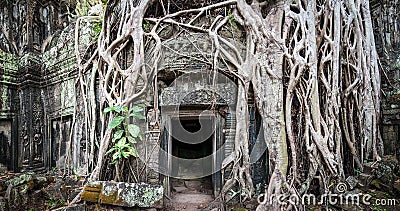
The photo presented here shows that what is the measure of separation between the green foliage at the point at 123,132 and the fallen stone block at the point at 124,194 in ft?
1.70

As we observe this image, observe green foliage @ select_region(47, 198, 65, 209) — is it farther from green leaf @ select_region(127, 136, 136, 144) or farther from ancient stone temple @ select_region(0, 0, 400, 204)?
green leaf @ select_region(127, 136, 136, 144)

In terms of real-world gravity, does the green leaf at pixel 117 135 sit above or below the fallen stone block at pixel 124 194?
above

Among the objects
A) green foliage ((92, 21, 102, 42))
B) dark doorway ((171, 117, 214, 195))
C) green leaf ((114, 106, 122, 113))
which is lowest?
dark doorway ((171, 117, 214, 195))

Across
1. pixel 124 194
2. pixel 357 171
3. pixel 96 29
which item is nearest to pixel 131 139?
pixel 124 194

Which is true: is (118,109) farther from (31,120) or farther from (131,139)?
(31,120)

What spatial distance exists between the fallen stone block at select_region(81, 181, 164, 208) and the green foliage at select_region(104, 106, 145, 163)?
0.52 meters

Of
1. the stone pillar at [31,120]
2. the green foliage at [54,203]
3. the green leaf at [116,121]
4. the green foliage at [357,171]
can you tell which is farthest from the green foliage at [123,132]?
the green foliage at [357,171]

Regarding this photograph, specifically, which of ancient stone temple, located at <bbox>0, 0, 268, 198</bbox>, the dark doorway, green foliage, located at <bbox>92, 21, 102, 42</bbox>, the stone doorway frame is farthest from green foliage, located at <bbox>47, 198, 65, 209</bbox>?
green foliage, located at <bbox>92, 21, 102, 42</bbox>

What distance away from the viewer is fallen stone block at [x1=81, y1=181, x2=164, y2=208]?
2.78m

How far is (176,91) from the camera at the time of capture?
3.83 metres

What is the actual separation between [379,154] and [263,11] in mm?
2996

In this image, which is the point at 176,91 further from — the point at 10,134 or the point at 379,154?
the point at 10,134

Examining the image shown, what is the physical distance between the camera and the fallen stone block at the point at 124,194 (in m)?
2.78

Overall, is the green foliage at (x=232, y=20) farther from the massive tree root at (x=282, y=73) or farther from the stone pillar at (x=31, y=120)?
the stone pillar at (x=31, y=120)
